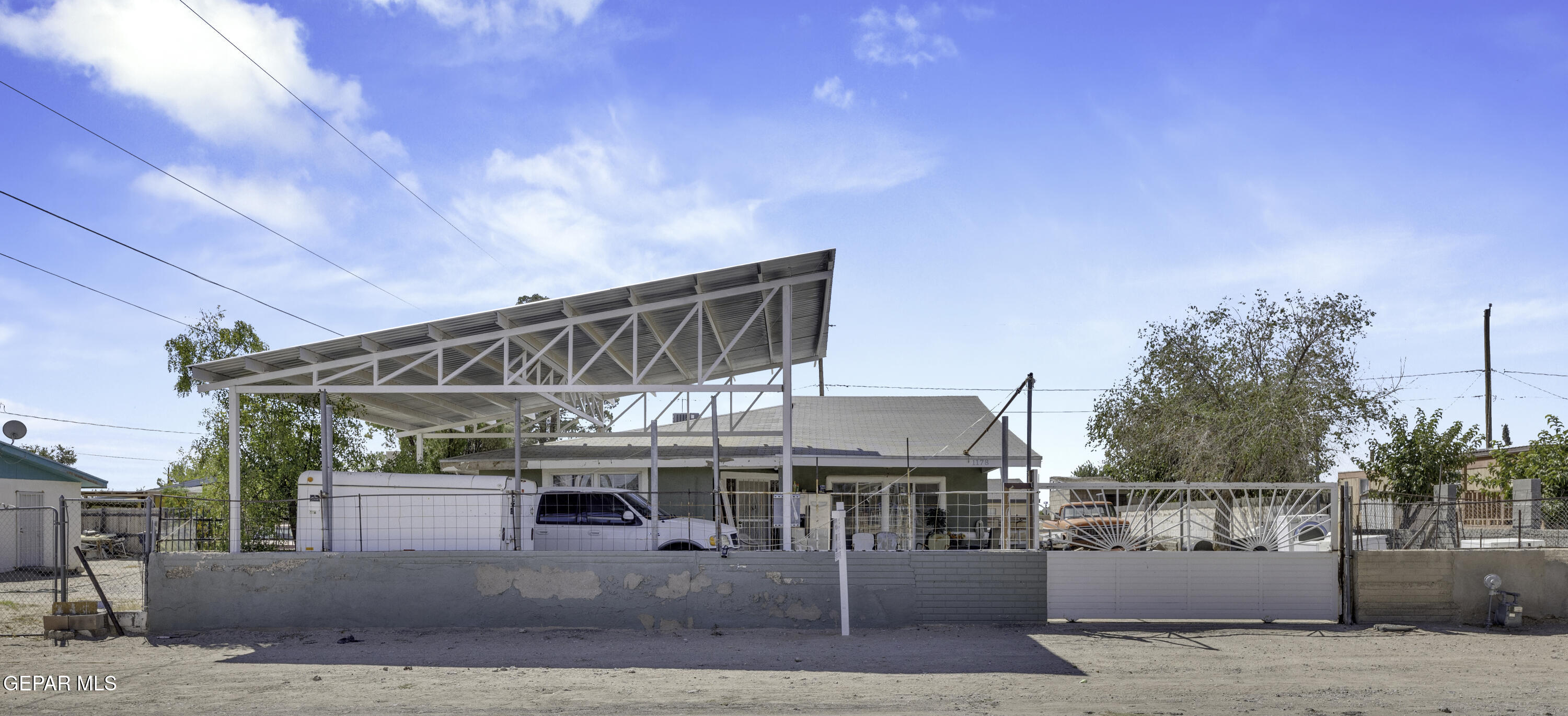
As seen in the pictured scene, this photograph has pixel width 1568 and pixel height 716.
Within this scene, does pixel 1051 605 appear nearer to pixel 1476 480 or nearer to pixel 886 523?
pixel 886 523

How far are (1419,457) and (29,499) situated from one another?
1344 inches

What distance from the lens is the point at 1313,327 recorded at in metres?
27.8

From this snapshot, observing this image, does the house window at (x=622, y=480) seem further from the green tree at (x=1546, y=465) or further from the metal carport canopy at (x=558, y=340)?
the green tree at (x=1546, y=465)

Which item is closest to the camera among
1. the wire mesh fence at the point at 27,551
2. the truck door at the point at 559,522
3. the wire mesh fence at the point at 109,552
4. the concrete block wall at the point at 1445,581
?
the concrete block wall at the point at 1445,581

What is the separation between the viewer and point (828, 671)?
409 inches

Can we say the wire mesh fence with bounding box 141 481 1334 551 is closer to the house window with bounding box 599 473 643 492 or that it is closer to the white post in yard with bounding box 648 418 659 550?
the white post in yard with bounding box 648 418 659 550

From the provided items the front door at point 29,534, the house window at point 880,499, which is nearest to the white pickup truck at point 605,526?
the house window at point 880,499

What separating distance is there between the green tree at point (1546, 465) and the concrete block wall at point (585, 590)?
1464 centimetres

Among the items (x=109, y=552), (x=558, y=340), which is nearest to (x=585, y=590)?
(x=558, y=340)

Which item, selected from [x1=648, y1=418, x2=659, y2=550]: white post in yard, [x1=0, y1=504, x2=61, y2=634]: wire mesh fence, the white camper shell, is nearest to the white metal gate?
the white camper shell

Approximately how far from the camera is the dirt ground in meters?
8.80

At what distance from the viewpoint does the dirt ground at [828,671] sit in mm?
8797

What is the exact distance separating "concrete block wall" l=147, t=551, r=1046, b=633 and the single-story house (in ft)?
18.1

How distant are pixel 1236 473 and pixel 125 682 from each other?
23.2 metres
